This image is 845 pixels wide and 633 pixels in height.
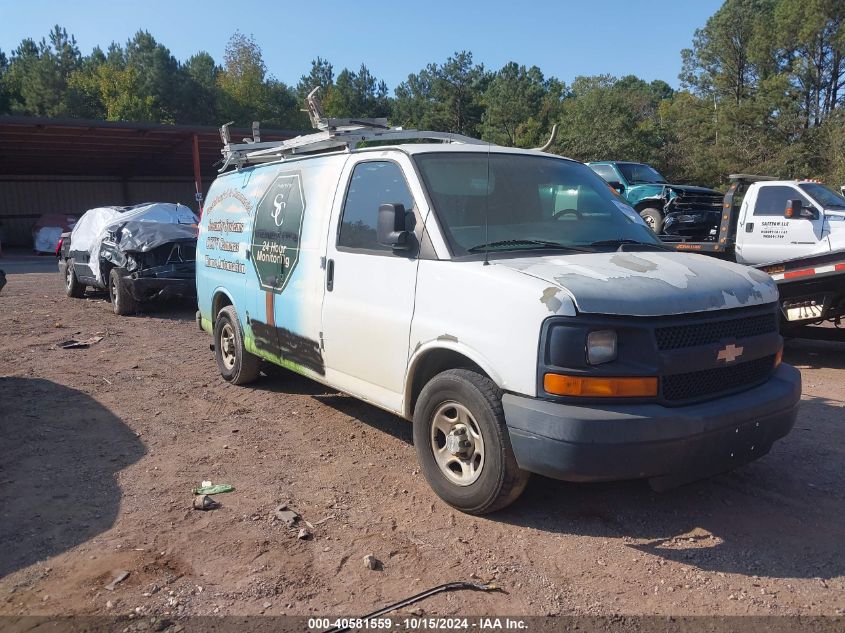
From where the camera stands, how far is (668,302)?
11.2ft

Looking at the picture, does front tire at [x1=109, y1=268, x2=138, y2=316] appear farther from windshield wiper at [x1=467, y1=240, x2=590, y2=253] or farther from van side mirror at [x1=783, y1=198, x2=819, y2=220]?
van side mirror at [x1=783, y1=198, x2=819, y2=220]

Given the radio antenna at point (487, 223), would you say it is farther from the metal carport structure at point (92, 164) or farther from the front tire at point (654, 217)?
the metal carport structure at point (92, 164)

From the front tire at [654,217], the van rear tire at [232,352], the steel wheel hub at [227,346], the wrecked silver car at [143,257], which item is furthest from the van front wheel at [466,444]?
the front tire at [654,217]

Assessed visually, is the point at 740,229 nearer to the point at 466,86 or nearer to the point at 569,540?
the point at 569,540

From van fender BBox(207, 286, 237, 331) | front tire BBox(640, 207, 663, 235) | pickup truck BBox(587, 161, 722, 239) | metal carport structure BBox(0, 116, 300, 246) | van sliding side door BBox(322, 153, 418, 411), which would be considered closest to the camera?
van sliding side door BBox(322, 153, 418, 411)

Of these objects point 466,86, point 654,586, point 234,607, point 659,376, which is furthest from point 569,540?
point 466,86

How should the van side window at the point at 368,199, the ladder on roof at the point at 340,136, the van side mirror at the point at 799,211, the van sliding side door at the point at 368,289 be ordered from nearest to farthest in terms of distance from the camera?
the van sliding side door at the point at 368,289, the van side window at the point at 368,199, the ladder on roof at the point at 340,136, the van side mirror at the point at 799,211

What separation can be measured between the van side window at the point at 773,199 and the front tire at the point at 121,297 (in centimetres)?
970

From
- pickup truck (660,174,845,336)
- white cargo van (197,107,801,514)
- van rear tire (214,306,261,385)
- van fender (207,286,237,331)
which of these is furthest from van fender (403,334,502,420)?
pickup truck (660,174,845,336)

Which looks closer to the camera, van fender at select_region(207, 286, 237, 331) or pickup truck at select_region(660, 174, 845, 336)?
van fender at select_region(207, 286, 237, 331)

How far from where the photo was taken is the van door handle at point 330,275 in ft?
16.0

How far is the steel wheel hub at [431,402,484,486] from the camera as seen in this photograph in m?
3.79

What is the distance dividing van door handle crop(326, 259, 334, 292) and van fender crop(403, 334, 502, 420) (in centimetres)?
105

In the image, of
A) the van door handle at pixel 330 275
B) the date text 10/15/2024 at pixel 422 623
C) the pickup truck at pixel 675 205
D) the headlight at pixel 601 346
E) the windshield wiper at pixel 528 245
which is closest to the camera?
the date text 10/15/2024 at pixel 422 623
